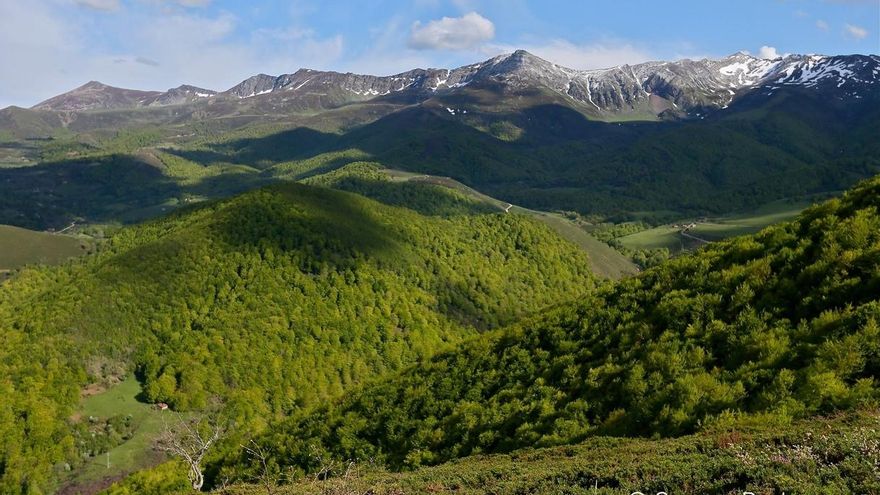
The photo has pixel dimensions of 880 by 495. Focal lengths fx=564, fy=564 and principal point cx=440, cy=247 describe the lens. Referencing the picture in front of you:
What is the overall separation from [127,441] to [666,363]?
75652 millimetres

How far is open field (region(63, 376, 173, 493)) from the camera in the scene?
70188 mm

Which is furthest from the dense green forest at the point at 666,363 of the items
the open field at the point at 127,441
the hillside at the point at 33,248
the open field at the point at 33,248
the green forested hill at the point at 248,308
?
the open field at the point at 33,248

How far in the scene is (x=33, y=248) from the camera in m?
154

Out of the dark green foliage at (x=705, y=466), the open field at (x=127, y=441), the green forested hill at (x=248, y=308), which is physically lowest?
the open field at (x=127, y=441)

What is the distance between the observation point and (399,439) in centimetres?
3431

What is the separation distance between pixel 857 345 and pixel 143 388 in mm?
89956

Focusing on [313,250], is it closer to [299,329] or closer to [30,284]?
[299,329]

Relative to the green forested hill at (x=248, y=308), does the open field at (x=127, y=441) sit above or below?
below

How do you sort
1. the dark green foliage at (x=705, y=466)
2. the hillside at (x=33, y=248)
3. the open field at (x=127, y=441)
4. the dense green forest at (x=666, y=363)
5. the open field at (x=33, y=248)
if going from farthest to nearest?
the open field at (x=33, y=248) < the hillside at (x=33, y=248) < the open field at (x=127, y=441) < the dense green forest at (x=666, y=363) < the dark green foliage at (x=705, y=466)

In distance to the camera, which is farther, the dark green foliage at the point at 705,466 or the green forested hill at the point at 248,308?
the green forested hill at the point at 248,308

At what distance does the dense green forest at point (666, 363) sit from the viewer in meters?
21.2

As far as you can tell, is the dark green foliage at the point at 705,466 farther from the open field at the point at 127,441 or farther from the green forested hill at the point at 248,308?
the green forested hill at the point at 248,308

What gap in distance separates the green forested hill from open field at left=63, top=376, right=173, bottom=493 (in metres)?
2.37

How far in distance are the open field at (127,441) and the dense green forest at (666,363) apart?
1606 inches
